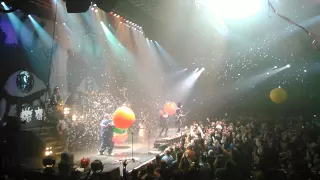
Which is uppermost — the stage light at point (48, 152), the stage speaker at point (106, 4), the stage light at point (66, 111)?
the stage speaker at point (106, 4)

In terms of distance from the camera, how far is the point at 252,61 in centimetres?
2572

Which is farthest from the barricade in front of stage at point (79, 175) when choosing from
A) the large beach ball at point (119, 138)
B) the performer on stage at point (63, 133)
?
the large beach ball at point (119, 138)

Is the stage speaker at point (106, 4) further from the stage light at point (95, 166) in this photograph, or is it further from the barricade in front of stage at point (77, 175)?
the barricade in front of stage at point (77, 175)

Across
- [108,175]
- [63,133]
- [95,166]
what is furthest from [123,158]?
[108,175]

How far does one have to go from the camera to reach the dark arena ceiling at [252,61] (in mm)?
19047

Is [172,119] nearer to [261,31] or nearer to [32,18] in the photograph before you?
[261,31]

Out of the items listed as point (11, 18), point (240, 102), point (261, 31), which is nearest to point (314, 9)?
point (261, 31)

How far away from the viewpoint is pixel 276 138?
7902mm

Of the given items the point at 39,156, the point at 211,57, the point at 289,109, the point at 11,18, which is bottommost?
the point at 39,156

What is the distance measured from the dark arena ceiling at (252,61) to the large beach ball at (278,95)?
0.44m

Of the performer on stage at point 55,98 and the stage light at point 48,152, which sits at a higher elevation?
the performer on stage at point 55,98

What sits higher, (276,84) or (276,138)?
(276,84)

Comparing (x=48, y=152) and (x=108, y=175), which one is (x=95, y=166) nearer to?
(x=108, y=175)

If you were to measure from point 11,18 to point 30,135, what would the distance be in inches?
253
